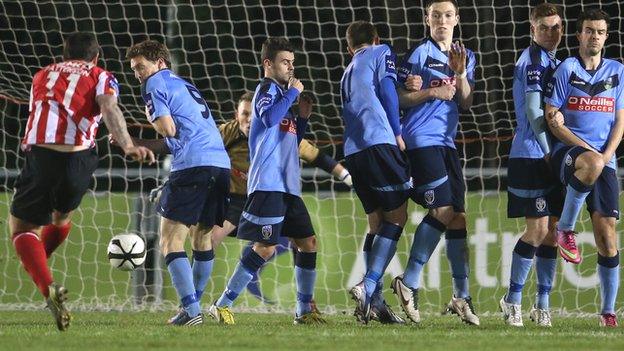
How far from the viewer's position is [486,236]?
11.2 meters

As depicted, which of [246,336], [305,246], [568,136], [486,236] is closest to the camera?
[246,336]

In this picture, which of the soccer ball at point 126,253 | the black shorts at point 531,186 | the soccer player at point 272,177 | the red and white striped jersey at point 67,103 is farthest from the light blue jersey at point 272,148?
the black shorts at point 531,186

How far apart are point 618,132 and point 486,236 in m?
2.81

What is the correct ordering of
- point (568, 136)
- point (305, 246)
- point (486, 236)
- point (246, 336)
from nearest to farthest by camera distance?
point (246, 336)
point (568, 136)
point (305, 246)
point (486, 236)

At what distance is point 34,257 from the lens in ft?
25.0

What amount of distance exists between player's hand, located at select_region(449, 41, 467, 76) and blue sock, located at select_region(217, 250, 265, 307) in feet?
5.86

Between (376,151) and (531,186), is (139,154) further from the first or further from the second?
(531,186)

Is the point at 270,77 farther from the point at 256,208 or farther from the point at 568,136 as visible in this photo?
the point at 568,136

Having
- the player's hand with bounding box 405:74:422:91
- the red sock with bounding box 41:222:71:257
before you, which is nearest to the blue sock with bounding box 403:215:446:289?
the player's hand with bounding box 405:74:422:91

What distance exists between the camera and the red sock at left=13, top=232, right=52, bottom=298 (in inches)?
297

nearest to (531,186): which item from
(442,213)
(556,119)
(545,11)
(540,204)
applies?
(540,204)

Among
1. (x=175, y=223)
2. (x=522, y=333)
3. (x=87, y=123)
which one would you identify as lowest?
(x=522, y=333)

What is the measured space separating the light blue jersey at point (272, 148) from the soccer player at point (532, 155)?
4.74 feet

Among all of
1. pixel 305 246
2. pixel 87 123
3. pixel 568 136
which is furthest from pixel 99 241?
pixel 568 136
